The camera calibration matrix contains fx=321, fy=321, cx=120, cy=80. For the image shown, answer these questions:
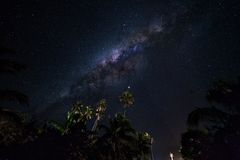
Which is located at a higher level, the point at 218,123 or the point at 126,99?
the point at 126,99

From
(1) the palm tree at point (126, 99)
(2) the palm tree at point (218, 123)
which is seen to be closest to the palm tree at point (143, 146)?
(1) the palm tree at point (126, 99)

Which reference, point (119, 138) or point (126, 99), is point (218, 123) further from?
point (126, 99)

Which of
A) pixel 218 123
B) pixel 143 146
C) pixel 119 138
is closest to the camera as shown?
pixel 218 123

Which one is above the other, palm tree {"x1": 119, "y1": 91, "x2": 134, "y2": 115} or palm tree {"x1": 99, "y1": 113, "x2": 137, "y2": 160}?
palm tree {"x1": 119, "y1": 91, "x2": 134, "y2": 115}

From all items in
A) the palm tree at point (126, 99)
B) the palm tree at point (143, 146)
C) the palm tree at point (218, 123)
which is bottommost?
the palm tree at point (218, 123)

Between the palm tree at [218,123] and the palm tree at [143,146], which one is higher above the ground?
the palm tree at [143,146]

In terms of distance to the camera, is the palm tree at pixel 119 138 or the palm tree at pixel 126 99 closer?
the palm tree at pixel 119 138

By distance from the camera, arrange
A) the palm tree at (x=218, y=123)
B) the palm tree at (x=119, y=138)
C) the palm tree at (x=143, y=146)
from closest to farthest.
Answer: the palm tree at (x=218, y=123) → the palm tree at (x=119, y=138) → the palm tree at (x=143, y=146)

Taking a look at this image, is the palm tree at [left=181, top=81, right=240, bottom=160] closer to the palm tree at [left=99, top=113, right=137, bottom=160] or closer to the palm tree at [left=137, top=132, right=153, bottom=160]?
the palm tree at [left=99, top=113, right=137, bottom=160]

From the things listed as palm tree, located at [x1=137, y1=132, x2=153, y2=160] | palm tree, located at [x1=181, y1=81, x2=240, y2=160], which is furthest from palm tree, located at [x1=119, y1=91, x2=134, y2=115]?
palm tree, located at [x1=181, y1=81, x2=240, y2=160]

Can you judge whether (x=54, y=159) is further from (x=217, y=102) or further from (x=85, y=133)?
(x=217, y=102)

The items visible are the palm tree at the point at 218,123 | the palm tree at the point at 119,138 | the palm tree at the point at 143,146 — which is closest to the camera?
the palm tree at the point at 218,123

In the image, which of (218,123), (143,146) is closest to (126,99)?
(143,146)

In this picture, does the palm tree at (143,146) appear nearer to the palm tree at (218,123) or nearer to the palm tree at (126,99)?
the palm tree at (126,99)
